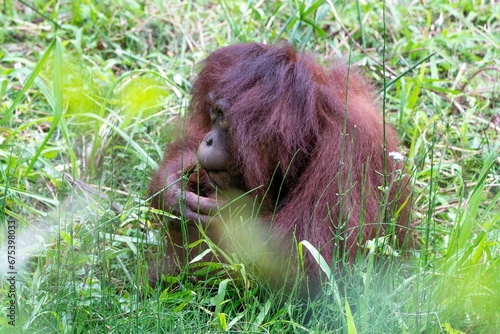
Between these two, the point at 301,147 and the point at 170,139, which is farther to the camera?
the point at 170,139

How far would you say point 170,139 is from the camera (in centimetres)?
400

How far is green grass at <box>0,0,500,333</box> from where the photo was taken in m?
2.81

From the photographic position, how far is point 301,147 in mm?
3084

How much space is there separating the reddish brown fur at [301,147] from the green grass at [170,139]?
0.20m

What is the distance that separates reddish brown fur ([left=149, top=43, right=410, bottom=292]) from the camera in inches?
118

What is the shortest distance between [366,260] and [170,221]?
0.82 meters

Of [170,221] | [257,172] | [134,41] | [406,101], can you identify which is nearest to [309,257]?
[257,172]

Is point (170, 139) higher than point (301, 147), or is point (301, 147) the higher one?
point (301, 147)

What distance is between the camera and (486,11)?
17.2 ft

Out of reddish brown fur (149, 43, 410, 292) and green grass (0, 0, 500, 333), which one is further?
reddish brown fur (149, 43, 410, 292)

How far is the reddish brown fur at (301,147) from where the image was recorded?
2.99m

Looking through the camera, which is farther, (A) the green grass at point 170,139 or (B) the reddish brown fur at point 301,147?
(B) the reddish brown fur at point 301,147

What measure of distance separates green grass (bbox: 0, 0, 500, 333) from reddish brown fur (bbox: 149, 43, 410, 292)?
20 centimetres

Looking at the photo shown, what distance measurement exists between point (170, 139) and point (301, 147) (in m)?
1.09
